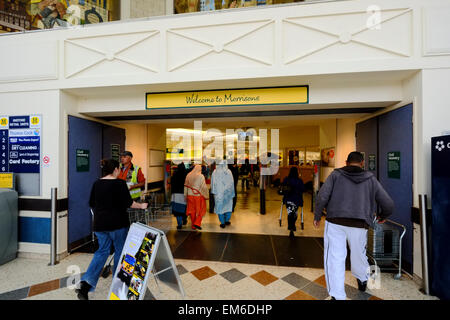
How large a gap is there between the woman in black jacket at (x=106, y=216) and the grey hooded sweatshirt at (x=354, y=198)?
248 centimetres

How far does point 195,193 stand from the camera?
4.66 m

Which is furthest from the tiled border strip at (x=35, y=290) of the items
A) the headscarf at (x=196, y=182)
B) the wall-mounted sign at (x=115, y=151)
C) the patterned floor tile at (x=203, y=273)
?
the wall-mounted sign at (x=115, y=151)

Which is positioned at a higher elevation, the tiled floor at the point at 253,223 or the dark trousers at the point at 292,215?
the dark trousers at the point at 292,215

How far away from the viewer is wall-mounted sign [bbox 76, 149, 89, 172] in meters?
3.90

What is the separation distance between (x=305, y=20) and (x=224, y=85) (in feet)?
5.15

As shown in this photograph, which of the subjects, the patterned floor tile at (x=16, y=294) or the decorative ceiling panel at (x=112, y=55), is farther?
the decorative ceiling panel at (x=112, y=55)

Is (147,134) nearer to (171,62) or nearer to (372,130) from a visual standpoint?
(171,62)

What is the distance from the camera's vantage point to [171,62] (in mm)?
3383

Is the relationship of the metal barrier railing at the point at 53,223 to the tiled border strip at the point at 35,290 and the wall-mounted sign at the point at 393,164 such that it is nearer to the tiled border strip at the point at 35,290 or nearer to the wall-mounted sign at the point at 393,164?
the tiled border strip at the point at 35,290

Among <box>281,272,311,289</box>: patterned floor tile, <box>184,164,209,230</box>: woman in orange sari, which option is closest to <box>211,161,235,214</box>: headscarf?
<box>184,164,209,230</box>: woman in orange sari

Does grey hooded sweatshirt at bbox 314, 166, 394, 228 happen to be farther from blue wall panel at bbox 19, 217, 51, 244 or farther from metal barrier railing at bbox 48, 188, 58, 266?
blue wall panel at bbox 19, 217, 51, 244

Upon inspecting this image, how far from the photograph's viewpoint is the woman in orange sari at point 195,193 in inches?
184

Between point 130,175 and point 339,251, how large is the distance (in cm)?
367
